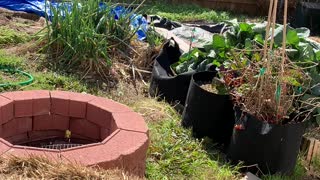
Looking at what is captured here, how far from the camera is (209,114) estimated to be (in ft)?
11.6

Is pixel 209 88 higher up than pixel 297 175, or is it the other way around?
pixel 209 88

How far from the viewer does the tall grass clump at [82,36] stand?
4.32 meters

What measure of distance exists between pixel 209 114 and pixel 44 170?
65.2 inches

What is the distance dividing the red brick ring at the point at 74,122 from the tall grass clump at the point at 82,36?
54.8 inches

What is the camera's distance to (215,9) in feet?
31.1

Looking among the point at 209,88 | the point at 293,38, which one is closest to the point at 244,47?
the point at 293,38

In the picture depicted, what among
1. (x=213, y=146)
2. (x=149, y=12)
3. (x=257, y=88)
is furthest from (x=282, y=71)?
(x=149, y=12)

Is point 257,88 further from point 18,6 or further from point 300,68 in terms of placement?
point 18,6

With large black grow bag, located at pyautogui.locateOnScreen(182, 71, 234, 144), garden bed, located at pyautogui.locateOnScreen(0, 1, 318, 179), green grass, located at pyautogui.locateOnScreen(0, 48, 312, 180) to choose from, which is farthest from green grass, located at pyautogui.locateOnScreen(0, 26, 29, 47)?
large black grow bag, located at pyautogui.locateOnScreen(182, 71, 234, 144)

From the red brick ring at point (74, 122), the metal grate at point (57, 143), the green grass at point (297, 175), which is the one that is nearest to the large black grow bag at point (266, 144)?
the green grass at point (297, 175)

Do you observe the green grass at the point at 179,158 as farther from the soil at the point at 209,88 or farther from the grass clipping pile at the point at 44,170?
the grass clipping pile at the point at 44,170

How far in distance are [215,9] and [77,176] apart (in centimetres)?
775

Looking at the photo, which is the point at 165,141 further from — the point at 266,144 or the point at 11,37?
the point at 11,37

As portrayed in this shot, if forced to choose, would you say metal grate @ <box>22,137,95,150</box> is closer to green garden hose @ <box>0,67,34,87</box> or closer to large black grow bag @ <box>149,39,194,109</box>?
green garden hose @ <box>0,67,34,87</box>
